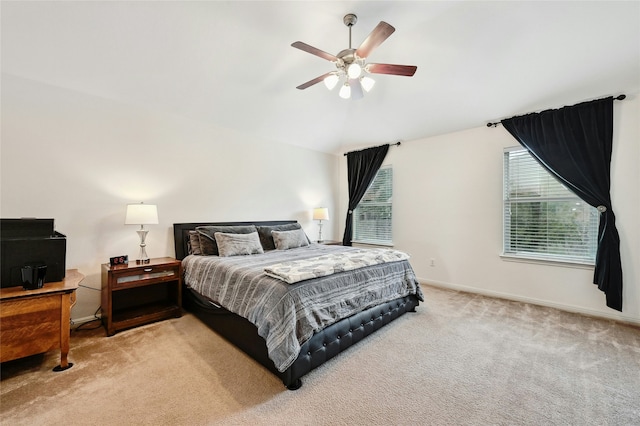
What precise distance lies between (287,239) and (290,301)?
221 cm

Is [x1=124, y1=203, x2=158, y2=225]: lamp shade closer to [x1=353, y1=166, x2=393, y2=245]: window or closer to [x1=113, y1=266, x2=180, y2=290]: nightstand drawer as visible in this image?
[x1=113, y1=266, x2=180, y2=290]: nightstand drawer

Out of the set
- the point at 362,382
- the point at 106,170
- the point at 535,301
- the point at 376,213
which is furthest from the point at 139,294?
the point at 535,301

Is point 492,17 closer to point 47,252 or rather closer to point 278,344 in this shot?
point 278,344

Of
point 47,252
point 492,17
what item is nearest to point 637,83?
point 492,17

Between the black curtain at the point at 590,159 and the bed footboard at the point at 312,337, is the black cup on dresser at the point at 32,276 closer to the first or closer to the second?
the bed footboard at the point at 312,337

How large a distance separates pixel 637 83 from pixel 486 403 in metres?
3.74

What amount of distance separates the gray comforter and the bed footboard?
0.26 ft

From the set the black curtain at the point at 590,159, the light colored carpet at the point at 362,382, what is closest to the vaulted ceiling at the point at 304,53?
the black curtain at the point at 590,159

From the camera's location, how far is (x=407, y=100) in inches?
158

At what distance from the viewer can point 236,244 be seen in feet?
11.4

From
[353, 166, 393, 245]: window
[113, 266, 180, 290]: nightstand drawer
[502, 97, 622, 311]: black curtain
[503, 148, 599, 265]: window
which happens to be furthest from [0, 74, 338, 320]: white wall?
[502, 97, 622, 311]: black curtain

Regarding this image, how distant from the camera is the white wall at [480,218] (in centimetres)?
302

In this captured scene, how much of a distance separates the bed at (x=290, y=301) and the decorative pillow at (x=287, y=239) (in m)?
0.61

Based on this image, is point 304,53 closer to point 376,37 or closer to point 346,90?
point 346,90
